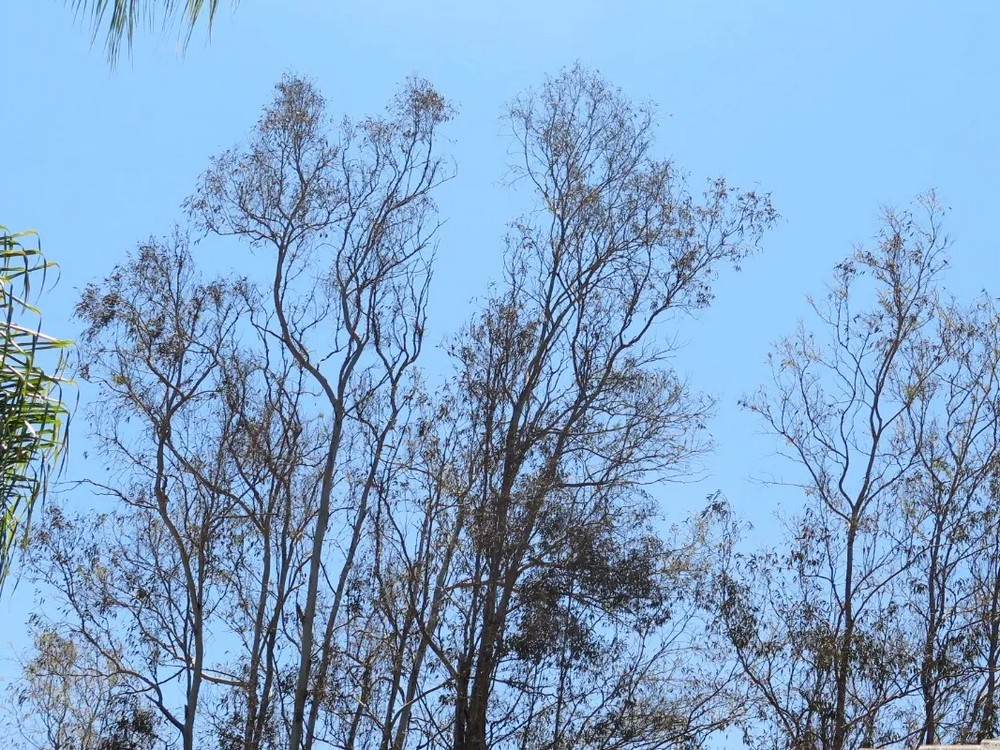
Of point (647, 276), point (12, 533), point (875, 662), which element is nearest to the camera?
point (12, 533)

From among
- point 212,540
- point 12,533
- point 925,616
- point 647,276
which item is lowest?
point 12,533

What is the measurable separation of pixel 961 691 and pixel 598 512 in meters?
4.93

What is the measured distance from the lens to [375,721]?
57.4ft

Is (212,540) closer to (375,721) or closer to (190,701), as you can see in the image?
(190,701)

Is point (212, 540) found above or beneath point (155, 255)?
beneath

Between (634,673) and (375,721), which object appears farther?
(375,721)

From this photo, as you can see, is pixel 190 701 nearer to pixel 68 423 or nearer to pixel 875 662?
pixel 875 662

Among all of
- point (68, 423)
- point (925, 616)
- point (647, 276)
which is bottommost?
point (68, 423)

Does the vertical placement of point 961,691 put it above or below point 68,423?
above

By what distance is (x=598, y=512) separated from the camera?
56.1 feet

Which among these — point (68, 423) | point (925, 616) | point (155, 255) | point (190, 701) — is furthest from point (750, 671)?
point (68, 423)

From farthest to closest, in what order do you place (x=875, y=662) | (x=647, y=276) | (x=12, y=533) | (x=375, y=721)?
(x=647, y=276), (x=375, y=721), (x=875, y=662), (x=12, y=533)

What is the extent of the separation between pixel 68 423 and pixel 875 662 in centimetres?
1322

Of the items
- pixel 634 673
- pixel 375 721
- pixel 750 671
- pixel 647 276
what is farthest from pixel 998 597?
pixel 375 721
